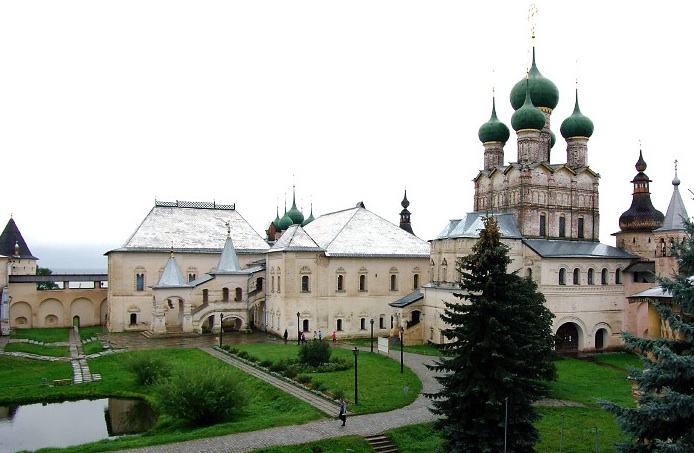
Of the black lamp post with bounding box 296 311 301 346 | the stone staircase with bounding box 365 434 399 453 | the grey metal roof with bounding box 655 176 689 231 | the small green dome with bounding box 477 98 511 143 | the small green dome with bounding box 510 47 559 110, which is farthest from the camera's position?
the small green dome with bounding box 477 98 511 143

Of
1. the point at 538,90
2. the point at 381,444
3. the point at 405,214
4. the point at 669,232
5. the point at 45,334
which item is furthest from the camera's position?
the point at 405,214

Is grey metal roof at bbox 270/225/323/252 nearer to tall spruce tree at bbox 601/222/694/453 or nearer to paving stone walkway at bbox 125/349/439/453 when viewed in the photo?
paving stone walkway at bbox 125/349/439/453

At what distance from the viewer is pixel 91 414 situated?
24328 millimetres

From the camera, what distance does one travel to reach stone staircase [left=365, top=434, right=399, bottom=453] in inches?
735

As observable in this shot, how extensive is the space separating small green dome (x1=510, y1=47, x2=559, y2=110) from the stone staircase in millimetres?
29037

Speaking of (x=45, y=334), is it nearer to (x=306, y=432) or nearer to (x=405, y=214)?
(x=306, y=432)

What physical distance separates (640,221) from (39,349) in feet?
123

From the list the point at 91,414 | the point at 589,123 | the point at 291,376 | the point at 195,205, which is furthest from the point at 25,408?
the point at 589,123

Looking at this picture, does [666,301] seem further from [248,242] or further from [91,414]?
[248,242]

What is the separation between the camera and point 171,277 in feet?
142

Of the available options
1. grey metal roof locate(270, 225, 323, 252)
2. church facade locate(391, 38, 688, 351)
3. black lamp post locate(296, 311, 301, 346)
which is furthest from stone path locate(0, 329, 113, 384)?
church facade locate(391, 38, 688, 351)

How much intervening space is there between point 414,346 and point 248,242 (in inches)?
737

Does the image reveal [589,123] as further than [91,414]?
Yes

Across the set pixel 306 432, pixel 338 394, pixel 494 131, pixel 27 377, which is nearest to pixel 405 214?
pixel 494 131
